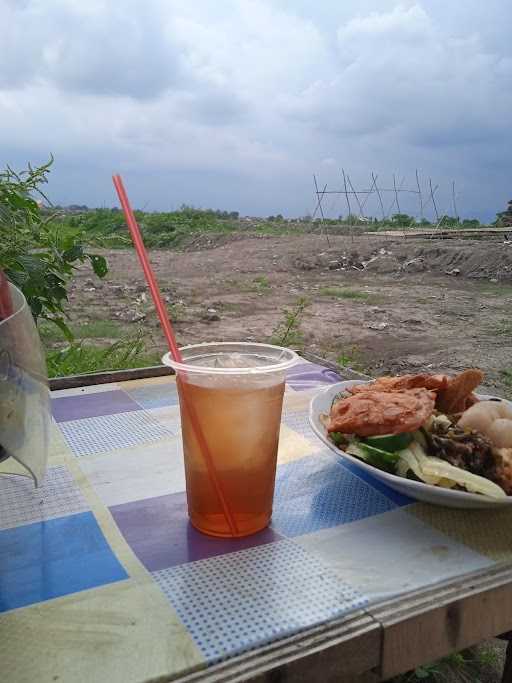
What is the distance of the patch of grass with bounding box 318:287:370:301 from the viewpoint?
6426 mm

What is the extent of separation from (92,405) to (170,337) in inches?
18.5

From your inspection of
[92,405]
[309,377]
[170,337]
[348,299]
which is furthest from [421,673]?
[348,299]

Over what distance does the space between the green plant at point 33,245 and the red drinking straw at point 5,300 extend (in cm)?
62

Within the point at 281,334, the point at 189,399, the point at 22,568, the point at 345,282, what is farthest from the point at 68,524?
the point at 345,282

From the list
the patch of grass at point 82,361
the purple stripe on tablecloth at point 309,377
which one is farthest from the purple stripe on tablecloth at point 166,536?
the patch of grass at point 82,361

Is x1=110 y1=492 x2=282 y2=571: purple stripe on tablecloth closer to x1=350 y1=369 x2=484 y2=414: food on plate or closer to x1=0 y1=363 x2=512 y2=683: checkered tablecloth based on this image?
x1=0 y1=363 x2=512 y2=683: checkered tablecloth

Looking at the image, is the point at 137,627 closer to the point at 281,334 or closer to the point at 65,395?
the point at 65,395

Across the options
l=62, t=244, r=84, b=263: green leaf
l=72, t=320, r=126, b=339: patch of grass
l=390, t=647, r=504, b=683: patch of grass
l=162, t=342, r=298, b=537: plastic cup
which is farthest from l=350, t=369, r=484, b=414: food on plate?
l=72, t=320, r=126, b=339: patch of grass

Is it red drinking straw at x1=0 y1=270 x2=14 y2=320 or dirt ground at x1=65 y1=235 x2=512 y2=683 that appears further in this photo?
dirt ground at x1=65 y1=235 x2=512 y2=683

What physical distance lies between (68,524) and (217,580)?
0.20 metres

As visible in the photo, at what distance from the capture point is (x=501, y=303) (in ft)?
20.5

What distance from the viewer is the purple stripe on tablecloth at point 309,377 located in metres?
1.22

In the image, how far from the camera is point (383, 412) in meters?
0.71

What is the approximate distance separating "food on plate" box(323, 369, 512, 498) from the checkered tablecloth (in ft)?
0.18
